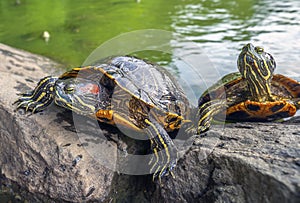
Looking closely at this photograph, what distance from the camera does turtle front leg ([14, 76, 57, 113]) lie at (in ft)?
9.16

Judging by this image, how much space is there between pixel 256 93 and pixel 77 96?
1786mm

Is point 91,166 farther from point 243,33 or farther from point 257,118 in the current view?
point 243,33

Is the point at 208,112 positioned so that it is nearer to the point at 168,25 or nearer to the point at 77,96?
the point at 77,96

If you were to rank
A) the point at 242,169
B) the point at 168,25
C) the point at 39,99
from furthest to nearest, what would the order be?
the point at 168,25 → the point at 39,99 → the point at 242,169

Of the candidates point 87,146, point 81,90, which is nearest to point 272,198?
point 87,146

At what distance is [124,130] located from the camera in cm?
274

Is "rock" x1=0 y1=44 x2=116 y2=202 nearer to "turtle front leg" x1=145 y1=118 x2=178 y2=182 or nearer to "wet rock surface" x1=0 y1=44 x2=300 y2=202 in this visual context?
"wet rock surface" x1=0 y1=44 x2=300 y2=202

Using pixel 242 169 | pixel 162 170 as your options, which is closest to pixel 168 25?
pixel 162 170

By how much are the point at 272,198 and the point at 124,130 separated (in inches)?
53.5

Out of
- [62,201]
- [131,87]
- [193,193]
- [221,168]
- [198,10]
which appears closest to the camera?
[221,168]

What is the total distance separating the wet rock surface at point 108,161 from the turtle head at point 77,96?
0.20 m

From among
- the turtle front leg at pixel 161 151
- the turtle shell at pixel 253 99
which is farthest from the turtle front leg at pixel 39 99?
the turtle shell at pixel 253 99

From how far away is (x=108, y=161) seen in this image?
8.39ft

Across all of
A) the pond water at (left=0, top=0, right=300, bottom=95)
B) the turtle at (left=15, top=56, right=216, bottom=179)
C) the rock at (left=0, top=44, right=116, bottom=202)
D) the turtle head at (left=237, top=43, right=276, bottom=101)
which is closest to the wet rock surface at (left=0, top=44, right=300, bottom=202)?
the rock at (left=0, top=44, right=116, bottom=202)
